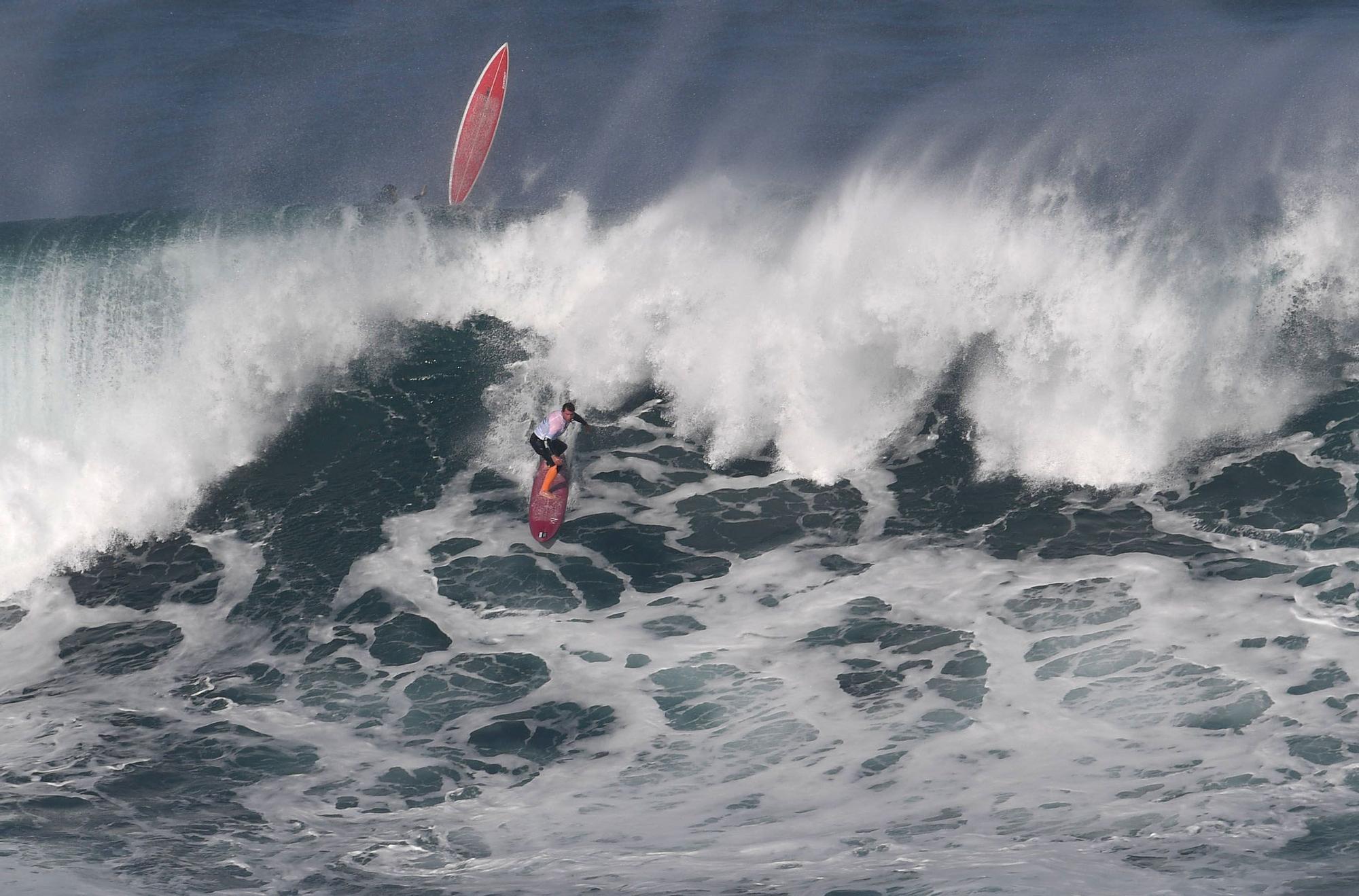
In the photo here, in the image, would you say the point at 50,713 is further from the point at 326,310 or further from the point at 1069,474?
the point at 1069,474

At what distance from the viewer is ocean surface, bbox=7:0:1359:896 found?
45.8 ft

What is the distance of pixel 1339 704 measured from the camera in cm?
1446

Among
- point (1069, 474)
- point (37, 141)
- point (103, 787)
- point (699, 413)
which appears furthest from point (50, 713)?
point (37, 141)

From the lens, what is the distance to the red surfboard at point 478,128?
27562 mm

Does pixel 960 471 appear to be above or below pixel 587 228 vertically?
below

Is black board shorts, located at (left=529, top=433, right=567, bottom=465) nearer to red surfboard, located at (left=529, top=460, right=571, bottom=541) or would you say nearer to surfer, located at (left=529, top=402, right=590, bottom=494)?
surfer, located at (left=529, top=402, right=590, bottom=494)

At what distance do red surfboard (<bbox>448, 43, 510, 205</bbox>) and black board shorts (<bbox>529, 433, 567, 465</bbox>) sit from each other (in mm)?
9714

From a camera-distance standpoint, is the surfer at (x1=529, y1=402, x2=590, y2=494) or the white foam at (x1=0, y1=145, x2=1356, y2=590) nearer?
the surfer at (x1=529, y1=402, x2=590, y2=494)

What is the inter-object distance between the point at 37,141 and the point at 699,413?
734 inches

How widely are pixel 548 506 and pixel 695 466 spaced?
8.95 ft

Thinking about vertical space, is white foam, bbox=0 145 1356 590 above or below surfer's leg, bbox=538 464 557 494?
above

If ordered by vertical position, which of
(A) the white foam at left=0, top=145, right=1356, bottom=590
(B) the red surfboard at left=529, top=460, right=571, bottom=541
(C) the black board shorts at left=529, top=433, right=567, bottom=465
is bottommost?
(B) the red surfboard at left=529, top=460, right=571, bottom=541

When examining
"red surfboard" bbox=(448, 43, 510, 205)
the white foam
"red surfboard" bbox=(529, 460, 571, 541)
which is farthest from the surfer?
"red surfboard" bbox=(448, 43, 510, 205)

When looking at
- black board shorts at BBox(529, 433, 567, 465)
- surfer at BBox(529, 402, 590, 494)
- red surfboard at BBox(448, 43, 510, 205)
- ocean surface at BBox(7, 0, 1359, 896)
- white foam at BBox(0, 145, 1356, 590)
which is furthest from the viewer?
red surfboard at BBox(448, 43, 510, 205)
